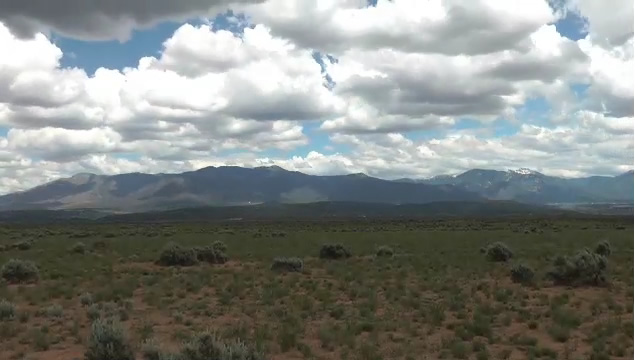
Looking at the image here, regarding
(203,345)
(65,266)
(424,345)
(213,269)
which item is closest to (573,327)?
(424,345)

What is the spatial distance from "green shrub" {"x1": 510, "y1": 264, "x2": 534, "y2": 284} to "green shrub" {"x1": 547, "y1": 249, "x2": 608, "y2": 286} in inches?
33.4

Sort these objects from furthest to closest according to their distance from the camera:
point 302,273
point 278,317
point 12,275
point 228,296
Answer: point 302,273, point 12,275, point 228,296, point 278,317

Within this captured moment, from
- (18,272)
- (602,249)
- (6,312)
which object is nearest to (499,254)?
(602,249)

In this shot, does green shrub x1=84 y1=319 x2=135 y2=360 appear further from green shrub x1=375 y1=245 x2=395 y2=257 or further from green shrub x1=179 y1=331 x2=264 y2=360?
green shrub x1=375 y1=245 x2=395 y2=257

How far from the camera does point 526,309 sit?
1722cm

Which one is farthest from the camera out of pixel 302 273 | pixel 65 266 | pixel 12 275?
pixel 65 266

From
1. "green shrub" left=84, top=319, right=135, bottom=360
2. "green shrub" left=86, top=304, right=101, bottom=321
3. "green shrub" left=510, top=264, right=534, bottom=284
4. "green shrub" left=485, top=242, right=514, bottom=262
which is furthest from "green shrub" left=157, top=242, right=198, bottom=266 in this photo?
"green shrub" left=84, top=319, right=135, bottom=360

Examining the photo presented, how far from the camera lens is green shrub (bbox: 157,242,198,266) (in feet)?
99.1

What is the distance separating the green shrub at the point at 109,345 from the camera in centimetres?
1083

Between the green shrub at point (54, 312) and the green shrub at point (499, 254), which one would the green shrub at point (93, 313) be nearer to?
the green shrub at point (54, 312)

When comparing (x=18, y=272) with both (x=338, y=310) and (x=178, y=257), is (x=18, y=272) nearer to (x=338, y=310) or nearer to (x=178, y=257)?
(x=178, y=257)

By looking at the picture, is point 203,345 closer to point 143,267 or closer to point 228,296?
point 228,296

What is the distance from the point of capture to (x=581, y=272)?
72.3 ft

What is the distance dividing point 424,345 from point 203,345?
608 cm
